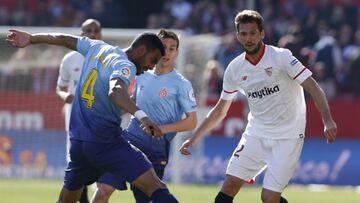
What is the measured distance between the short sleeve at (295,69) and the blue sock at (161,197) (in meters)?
1.98

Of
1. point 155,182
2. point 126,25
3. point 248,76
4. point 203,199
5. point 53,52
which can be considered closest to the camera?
point 155,182

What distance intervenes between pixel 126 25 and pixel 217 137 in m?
6.78

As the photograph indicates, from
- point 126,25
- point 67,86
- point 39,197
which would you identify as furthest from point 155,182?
point 126,25

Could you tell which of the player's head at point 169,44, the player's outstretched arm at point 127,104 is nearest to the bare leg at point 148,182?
the player's outstretched arm at point 127,104

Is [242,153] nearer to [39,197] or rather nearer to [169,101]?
[169,101]

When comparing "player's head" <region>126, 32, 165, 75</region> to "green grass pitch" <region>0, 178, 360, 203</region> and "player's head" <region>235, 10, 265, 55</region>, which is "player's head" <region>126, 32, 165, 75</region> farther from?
"green grass pitch" <region>0, 178, 360, 203</region>

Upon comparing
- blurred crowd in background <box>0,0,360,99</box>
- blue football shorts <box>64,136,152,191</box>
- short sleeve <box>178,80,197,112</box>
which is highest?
short sleeve <box>178,80,197,112</box>

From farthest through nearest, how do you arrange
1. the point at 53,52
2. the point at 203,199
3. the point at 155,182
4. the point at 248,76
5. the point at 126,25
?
the point at 126,25, the point at 53,52, the point at 203,199, the point at 248,76, the point at 155,182

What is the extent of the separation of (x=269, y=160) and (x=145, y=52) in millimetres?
2096

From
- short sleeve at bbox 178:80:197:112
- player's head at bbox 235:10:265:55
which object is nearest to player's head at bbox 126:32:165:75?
player's head at bbox 235:10:265:55

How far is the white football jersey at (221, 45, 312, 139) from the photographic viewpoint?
1090cm

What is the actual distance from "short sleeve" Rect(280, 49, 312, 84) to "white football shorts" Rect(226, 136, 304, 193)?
0.69 m

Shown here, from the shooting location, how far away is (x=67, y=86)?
1528cm

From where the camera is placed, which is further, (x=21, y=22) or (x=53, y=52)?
(x=21, y=22)
